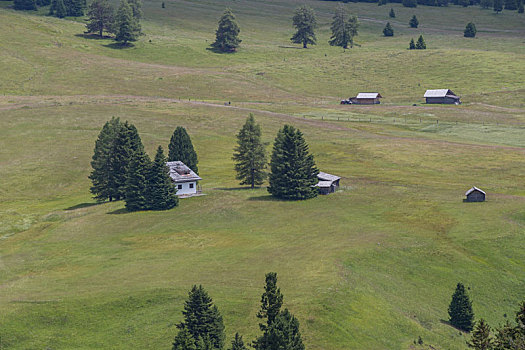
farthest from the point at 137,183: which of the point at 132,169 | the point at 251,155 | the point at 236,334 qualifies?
the point at 236,334

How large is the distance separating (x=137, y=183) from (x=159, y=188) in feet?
12.3

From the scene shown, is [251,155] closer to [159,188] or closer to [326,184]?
[326,184]

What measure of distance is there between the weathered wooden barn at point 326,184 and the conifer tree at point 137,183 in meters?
28.0

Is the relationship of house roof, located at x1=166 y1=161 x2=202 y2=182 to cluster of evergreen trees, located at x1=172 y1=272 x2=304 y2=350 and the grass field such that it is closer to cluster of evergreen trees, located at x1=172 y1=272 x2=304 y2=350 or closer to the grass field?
the grass field

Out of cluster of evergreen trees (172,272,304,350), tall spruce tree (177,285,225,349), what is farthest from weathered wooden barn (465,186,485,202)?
tall spruce tree (177,285,225,349)

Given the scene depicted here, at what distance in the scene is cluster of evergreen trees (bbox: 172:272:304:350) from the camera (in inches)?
1898

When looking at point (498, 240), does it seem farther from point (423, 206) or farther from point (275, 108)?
point (275, 108)

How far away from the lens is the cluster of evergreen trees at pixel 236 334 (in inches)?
1898

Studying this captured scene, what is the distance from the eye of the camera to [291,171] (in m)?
106

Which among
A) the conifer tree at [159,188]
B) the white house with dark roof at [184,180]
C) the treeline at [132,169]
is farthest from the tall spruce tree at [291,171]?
the treeline at [132,169]

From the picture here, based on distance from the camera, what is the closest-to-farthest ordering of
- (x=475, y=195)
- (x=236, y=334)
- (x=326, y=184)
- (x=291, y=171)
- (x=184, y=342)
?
(x=184, y=342), (x=236, y=334), (x=475, y=195), (x=291, y=171), (x=326, y=184)

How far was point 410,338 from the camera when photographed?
58.8 meters

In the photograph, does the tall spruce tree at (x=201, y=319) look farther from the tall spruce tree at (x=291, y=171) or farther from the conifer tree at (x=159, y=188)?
the tall spruce tree at (x=291, y=171)

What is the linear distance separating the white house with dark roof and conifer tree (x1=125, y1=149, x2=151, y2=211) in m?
6.97
